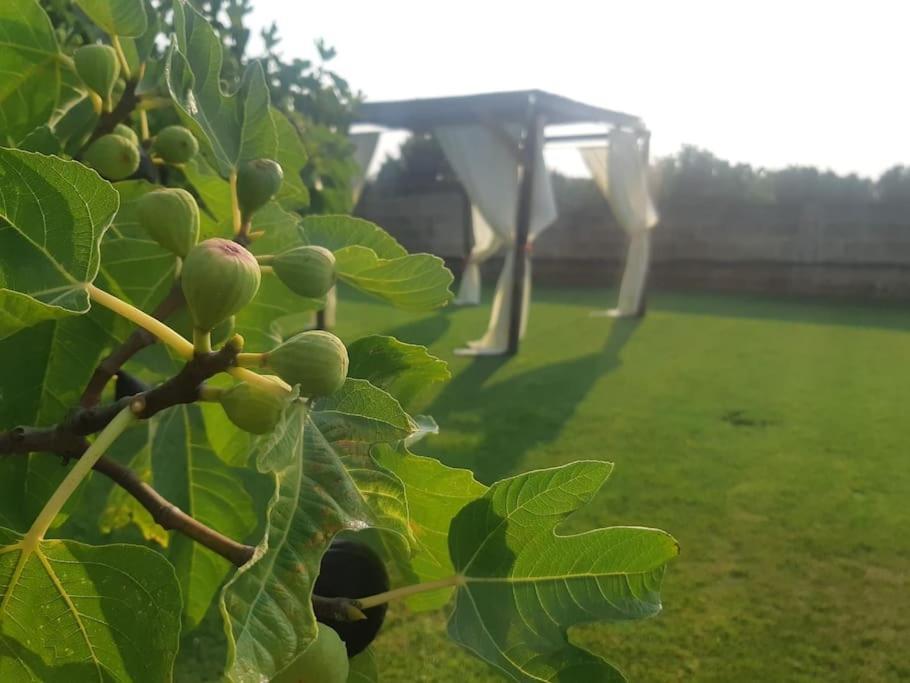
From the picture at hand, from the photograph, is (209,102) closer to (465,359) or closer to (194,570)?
(194,570)

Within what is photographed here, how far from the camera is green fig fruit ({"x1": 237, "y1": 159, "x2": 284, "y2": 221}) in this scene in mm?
409

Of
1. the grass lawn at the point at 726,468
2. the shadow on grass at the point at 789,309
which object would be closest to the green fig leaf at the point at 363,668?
the grass lawn at the point at 726,468

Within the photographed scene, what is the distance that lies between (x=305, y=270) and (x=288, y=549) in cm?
16

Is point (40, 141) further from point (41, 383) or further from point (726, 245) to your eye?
point (726, 245)

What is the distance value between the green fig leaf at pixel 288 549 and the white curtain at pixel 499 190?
4.67m

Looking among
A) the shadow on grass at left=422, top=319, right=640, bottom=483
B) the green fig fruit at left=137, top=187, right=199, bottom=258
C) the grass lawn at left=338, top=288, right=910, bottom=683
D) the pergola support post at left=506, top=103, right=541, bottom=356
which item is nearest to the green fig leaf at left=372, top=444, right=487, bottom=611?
the green fig fruit at left=137, top=187, right=199, bottom=258

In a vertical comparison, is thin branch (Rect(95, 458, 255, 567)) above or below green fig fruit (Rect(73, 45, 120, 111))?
below

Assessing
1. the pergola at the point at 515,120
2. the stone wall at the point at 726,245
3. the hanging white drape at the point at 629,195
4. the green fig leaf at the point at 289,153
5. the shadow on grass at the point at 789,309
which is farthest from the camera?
the stone wall at the point at 726,245

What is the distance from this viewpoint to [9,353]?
1.42 feet

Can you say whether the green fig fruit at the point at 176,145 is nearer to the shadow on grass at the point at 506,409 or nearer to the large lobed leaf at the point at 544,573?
the large lobed leaf at the point at 544,573

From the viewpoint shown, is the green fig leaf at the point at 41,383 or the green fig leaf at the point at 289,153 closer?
the green fig leaf at the point at 41,383

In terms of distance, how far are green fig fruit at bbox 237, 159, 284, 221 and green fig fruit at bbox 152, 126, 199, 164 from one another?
114 mm

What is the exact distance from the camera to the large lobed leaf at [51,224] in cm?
31

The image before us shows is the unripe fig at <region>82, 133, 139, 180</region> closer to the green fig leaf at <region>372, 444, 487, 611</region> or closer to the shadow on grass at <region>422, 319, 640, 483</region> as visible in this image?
the green fig leaf at <region>372, 444, 487, 611</region>
